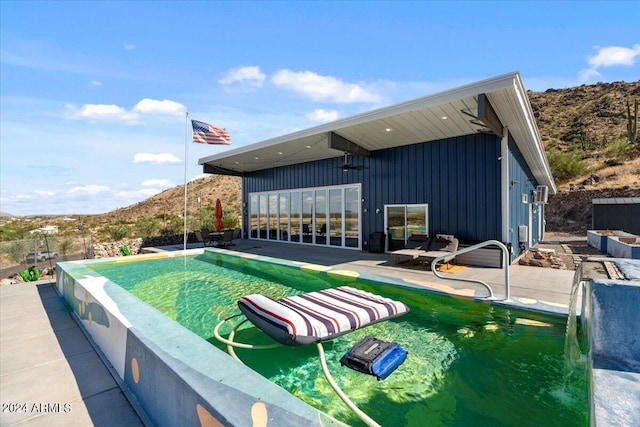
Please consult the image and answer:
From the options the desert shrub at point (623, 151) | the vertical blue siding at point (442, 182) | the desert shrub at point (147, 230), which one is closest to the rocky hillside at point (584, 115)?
the desert shrub at point (623, 151)

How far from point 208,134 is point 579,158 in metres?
35.0

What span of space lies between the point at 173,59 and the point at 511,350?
456 inches

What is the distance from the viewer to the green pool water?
2447mm

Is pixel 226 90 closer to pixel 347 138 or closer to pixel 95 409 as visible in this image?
pixel 347 138

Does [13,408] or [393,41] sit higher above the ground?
[393,41]

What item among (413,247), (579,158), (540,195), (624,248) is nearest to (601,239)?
(540,195)

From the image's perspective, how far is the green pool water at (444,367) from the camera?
2447 millimetres

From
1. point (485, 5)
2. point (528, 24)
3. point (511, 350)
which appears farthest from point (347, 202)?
point (528, 24)

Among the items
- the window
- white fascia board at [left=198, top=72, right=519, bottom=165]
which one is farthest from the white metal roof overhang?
the window

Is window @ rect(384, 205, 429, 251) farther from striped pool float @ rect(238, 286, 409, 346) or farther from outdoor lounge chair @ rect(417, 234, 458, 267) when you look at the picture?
striped pool float @ rect(238, 286, 409, 346)

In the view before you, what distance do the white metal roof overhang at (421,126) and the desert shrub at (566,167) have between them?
21.0 meters

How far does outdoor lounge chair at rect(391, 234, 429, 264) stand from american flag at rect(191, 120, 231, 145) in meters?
6.73

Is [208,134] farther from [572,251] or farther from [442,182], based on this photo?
[572,251]

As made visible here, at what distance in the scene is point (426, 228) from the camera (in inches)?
367
